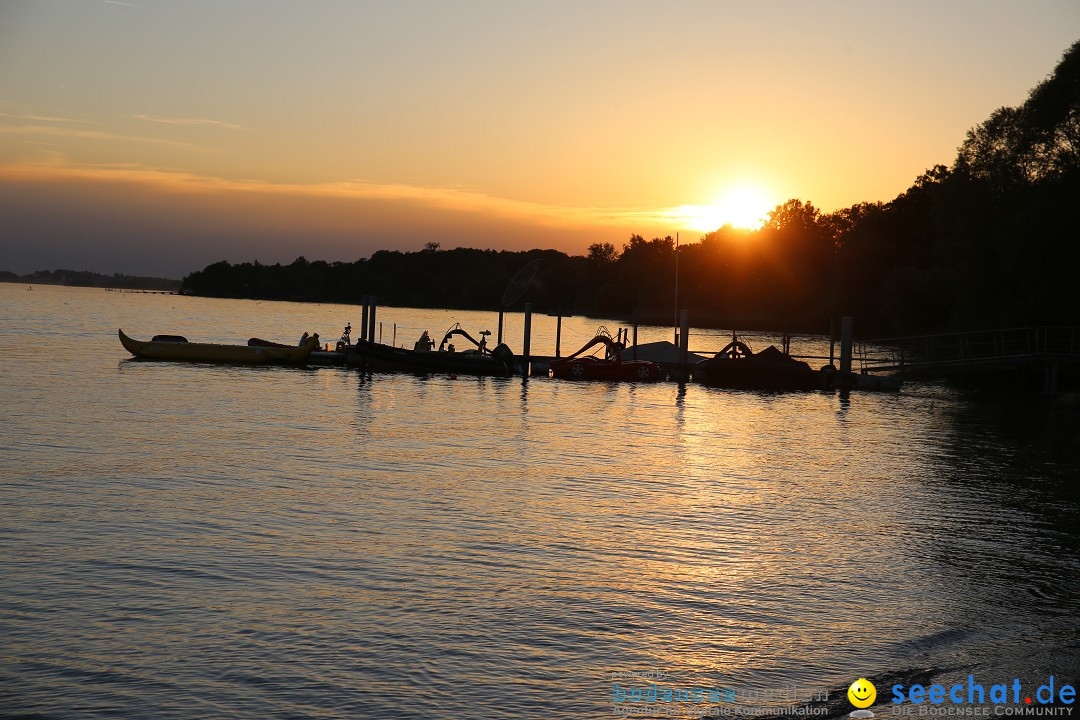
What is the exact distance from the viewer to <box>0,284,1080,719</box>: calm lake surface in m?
10.1

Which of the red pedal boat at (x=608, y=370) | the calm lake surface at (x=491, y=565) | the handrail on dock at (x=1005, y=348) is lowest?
the calm lake surface at (x=491, y=565)

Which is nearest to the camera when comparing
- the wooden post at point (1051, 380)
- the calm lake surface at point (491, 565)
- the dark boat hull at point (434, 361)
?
the calm lake surface at point (491, 565)

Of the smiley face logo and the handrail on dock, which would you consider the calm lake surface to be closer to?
the smiley face logo

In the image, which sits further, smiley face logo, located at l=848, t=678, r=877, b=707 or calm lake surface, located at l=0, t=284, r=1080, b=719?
calm lake surface, located at l=0, t=284, r=1080, b=719

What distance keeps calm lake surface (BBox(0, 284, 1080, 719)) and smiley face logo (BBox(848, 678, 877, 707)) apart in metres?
0.15

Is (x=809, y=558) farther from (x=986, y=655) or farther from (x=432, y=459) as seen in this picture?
(x=432, y=459)

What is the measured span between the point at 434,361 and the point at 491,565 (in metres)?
39.4

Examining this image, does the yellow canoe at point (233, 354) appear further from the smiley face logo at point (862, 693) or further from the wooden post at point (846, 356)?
the smiley face logo at point (862, 693)

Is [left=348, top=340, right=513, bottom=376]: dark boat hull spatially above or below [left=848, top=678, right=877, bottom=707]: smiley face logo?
above

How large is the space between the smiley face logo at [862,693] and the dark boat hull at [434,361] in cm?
4436

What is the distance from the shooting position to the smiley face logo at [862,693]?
9.41m

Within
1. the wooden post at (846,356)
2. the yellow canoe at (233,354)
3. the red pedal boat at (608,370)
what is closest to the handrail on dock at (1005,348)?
the wooden post at (846,356)

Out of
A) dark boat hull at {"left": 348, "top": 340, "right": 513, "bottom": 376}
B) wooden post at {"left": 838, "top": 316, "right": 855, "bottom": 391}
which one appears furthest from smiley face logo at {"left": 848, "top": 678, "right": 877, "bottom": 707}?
dark boat hull at {"left": 348, "top": 340, "right": 513, "bottom": 376}

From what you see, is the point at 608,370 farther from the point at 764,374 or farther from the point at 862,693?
the point at 862,693
